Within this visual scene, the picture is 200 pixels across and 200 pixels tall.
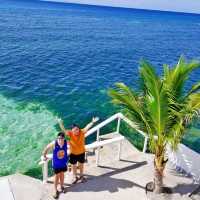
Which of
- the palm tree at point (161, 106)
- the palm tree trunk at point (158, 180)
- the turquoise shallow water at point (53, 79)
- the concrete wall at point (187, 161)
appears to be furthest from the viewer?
the turquoise shallow water at point (53, 79)

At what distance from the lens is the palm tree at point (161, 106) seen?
23.2ft

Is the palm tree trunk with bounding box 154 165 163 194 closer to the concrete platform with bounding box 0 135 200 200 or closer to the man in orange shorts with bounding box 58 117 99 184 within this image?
the concrete platform with bounding box 0 135 200 200

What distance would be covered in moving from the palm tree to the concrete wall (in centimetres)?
154

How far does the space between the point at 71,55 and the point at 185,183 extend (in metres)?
27.0

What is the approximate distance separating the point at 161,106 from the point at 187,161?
129 inches

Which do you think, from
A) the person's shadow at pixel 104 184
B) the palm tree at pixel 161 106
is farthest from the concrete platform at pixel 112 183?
the palm tree at pixel 161 106

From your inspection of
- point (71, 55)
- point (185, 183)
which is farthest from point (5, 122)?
point (71, 55)

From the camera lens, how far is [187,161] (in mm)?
9453

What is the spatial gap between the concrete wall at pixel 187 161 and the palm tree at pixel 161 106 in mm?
1543

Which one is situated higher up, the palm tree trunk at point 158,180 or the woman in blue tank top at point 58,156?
the woman in blue tank top at point 58,156

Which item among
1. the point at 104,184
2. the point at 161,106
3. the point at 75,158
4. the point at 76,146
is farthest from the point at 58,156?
the point at 161,106

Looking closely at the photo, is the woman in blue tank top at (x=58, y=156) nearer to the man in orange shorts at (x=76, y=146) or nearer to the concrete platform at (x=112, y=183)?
the man in orange shorts at (x=76, y=146)

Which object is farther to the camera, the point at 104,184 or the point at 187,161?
the point at 187,161

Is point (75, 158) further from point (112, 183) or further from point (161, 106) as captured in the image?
point (161, 106)
